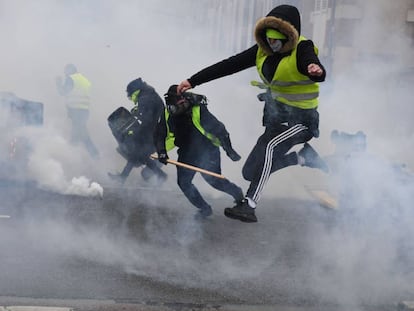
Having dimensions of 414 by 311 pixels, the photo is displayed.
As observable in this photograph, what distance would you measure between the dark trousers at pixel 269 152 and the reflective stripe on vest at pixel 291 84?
0.20 metres

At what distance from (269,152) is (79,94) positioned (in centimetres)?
636

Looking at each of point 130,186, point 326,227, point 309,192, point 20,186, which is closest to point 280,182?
point 309,192

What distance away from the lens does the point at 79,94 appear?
11.3m

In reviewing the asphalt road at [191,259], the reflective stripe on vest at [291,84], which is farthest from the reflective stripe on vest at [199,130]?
the reflective stripe on vest at [291,84]

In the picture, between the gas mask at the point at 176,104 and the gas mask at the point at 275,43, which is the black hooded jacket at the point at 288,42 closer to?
the gas mask at the point at 275,43

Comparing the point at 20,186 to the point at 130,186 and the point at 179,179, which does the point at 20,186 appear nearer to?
the point at 130,186

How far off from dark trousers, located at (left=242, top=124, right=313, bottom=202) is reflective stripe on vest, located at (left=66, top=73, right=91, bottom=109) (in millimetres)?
6042

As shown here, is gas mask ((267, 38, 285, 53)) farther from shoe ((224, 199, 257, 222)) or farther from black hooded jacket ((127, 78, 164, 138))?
black hooded jacket ((127, 78, 164, 138))

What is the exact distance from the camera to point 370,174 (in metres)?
6.57

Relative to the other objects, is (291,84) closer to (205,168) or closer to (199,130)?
(199,130)

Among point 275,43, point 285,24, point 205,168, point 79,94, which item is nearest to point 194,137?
point 205,168

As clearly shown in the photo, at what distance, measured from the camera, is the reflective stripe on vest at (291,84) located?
5.11m

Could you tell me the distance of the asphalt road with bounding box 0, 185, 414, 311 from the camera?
5301 millimetres

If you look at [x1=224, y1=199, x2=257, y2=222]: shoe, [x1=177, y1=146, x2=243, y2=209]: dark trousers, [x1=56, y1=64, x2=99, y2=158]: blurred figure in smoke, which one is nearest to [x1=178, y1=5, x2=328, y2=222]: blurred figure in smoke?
[x1=224, y1=199, x2=257, y2=222]: shoe
